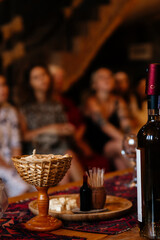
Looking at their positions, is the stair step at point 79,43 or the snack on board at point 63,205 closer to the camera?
the snack on board at point 63,205

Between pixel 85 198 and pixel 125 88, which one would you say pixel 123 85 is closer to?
pixel 125 88

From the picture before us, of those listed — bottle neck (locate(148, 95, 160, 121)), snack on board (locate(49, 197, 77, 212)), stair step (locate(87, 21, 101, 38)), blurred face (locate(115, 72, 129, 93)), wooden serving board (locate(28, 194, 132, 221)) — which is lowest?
wooden serving board (locate(28, 194, 132, 221))

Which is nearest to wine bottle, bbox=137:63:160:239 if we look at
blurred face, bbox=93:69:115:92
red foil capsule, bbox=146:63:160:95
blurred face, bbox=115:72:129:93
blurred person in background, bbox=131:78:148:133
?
red foil capsule, bbox=146:63:160:95

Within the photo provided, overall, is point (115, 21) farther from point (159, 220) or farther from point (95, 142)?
point (159, 220)

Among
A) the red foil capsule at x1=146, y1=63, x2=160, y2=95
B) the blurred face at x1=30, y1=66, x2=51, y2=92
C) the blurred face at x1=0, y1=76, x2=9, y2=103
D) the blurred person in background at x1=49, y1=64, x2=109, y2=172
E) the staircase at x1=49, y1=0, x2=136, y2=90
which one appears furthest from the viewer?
the staircase at x1=49, y1=0, x2=136, y2=90

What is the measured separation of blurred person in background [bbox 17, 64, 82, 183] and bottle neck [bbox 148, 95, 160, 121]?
10.5 feet

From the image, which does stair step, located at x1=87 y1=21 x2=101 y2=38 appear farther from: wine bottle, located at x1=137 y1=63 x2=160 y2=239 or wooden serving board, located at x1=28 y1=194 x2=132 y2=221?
wine bottle, located at x1=137 y1=63 x2=160 y2=239

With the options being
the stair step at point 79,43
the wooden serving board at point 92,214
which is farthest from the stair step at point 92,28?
the wooden serving board at point 92,214

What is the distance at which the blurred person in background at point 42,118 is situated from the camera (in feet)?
14.0

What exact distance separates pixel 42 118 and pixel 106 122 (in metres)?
1.07

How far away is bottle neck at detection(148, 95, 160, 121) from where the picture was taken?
3.30ft

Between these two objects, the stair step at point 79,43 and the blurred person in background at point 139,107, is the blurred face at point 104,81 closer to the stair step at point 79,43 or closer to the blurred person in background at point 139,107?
the stair step at point 79,43

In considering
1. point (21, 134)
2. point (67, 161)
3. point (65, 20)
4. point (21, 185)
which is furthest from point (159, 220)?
point (65, 20)

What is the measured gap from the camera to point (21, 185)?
3279mm
